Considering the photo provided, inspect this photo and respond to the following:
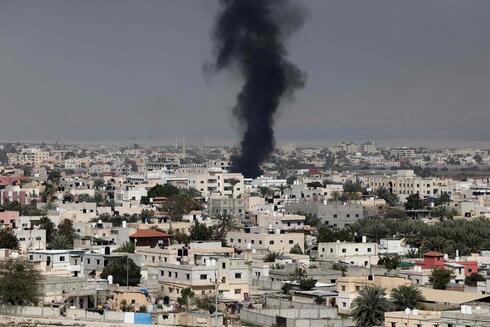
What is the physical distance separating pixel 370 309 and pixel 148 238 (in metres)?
21.3

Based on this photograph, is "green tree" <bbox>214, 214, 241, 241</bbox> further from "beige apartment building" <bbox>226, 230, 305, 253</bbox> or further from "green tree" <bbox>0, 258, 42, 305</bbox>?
"green tree" <bbox>0, 258, 42, 305</bbox>

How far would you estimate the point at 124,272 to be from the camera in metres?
39.0

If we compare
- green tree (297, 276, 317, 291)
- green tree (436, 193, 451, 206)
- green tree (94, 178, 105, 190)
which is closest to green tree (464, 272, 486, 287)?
green tree (297, 276, 317, 291)

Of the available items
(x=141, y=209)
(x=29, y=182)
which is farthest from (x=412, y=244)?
(x=29, y=182)

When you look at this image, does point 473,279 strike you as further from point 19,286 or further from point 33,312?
point 33,312

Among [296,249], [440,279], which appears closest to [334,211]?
[296,249]

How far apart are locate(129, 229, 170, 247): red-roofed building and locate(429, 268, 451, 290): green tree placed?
45.4 ft

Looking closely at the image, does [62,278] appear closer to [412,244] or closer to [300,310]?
[300,310]

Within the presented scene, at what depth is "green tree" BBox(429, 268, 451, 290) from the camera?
38500 millimetres

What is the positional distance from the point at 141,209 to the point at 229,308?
39.5 metres

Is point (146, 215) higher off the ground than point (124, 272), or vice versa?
point (146, 215)

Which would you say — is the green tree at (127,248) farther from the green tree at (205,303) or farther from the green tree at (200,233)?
the green tree at (205,303)

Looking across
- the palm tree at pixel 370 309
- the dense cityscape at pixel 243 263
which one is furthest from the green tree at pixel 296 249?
the palm tree at pixel 370 309

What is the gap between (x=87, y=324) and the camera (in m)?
31.7
